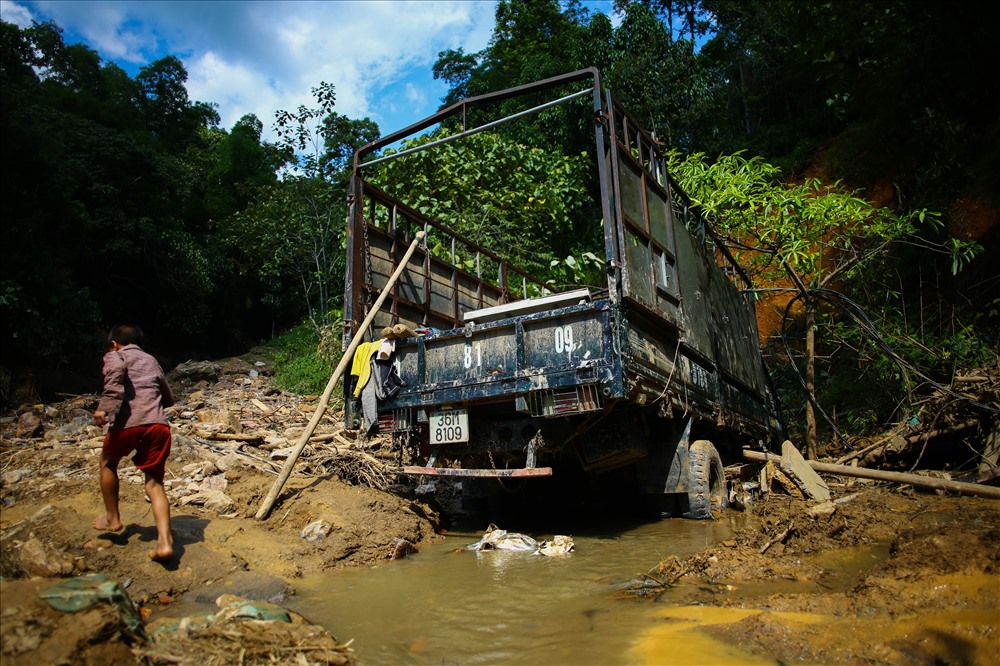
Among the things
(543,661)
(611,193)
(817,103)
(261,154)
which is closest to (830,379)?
(611,193)

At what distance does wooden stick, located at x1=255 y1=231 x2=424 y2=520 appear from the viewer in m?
4.80

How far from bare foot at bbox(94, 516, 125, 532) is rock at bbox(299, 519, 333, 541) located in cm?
119

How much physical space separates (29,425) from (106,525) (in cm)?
464

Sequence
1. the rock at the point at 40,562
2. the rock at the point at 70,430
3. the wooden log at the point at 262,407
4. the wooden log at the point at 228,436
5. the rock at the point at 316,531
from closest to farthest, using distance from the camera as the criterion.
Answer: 1. the rock at the point at 40,562
2. the rock at the point at 316,531
3. the wooden log at the point at 228,436
4. the rock at the point at 70,430
5. the wooden log at the point at 262,407

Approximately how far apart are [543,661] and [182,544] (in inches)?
98.0

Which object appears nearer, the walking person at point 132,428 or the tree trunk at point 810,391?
the walking person at point 132,428

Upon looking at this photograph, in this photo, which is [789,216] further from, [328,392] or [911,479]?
[328,392]

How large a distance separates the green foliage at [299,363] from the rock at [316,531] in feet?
19.3

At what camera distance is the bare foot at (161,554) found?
347 cm

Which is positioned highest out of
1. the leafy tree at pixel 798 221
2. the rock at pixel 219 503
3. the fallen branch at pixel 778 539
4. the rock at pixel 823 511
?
the leafy tree at pixel 798 221

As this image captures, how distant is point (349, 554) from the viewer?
4.39m

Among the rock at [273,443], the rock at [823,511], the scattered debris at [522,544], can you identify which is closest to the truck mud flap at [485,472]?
the scattered debris at [522,544]

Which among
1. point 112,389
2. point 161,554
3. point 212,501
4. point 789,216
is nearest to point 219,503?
point 212,501

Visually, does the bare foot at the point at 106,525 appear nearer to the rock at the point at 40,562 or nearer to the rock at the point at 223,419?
the rock at the point at 40,562
